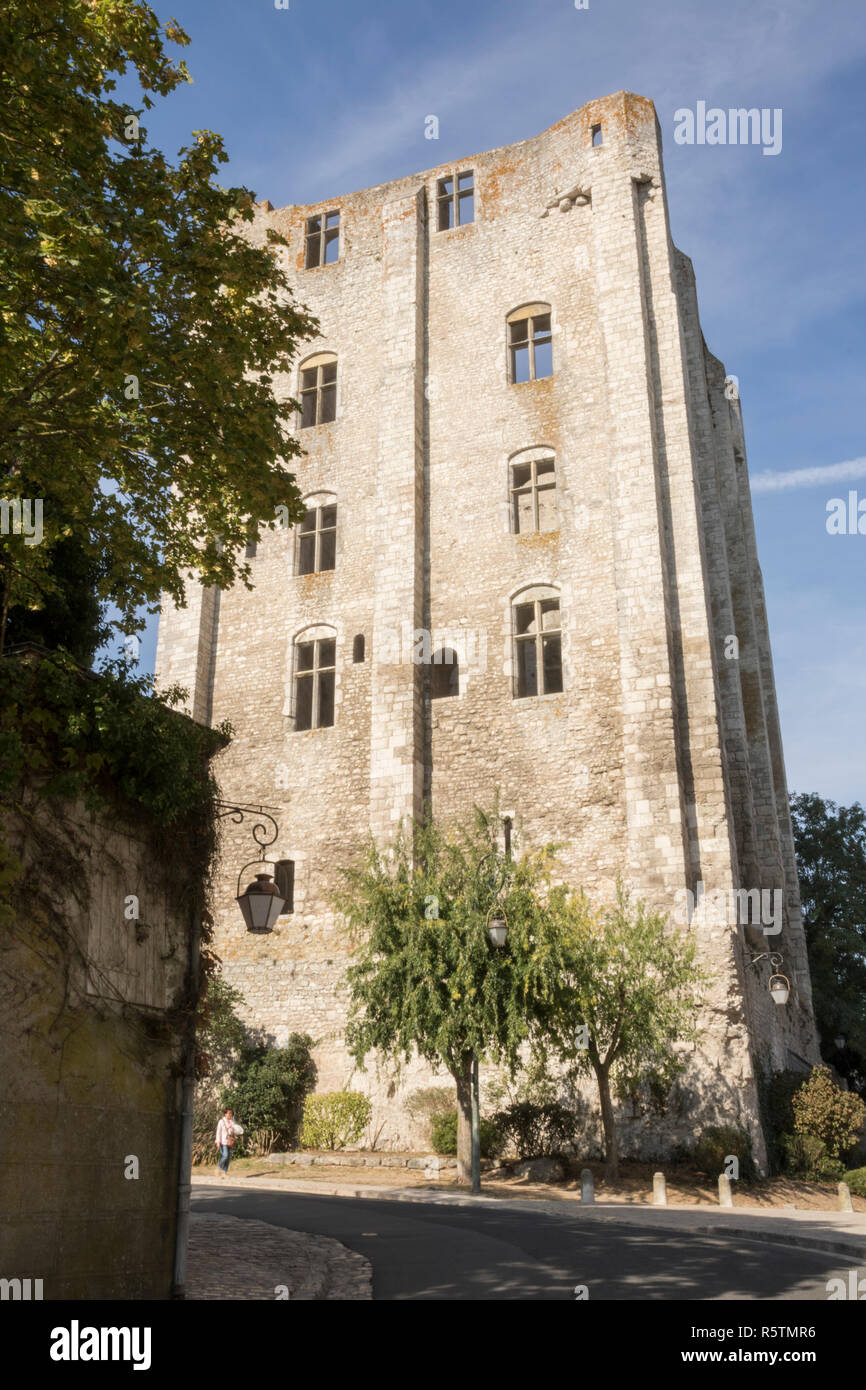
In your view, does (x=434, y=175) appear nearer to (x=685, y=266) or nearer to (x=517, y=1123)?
(x=685, y=266)

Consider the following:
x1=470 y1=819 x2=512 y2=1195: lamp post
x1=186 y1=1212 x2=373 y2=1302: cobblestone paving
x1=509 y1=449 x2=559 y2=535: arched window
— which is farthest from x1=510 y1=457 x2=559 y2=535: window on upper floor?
x1=186 y1=1212 x2=373 y2=1302: cobblestone paving

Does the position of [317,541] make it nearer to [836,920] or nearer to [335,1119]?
[335,1119]

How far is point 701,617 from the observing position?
2191 centimetres

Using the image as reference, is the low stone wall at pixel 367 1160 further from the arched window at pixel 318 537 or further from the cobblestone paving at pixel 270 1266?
the arched window at pixel 318 537

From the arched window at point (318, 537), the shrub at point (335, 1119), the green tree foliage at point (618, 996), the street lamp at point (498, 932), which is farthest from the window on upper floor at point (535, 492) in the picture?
the shrub at point (335, 1119)

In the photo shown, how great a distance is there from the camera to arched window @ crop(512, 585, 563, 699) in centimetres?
2364

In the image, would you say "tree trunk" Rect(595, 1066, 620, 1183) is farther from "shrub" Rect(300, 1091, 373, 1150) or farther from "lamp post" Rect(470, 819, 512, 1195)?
"shrub" Rect(300, 1091, 373, 1150)

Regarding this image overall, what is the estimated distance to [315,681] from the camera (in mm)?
25703

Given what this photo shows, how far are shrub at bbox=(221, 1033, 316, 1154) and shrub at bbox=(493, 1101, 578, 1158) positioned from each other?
4.46 metres

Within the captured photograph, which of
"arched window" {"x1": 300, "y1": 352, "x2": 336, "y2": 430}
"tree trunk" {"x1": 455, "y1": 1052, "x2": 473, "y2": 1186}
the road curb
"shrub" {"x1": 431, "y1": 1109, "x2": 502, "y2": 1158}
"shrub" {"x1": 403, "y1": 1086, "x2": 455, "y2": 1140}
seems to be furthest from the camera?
"arched window" {"x1": 300, "y1": 352, "x2": 336, "y2": 430}

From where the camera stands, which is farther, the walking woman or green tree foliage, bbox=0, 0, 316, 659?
the walking woman

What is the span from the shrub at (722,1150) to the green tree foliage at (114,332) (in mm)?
13265
